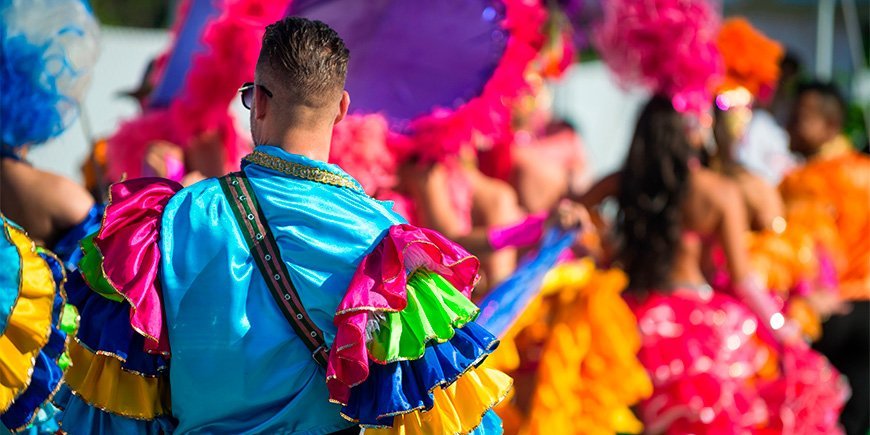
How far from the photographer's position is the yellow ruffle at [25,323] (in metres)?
2.62

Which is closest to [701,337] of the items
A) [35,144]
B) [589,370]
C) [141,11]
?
[589,370]

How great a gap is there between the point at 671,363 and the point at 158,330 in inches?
117

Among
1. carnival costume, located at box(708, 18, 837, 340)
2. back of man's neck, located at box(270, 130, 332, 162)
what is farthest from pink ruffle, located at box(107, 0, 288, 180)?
carnival costume, located at box(708, 18, 837, 340)

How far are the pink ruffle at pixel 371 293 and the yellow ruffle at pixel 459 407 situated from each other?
144 millimetres

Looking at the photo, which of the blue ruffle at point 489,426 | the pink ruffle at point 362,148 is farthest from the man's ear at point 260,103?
the pink ruffle at point 362,148

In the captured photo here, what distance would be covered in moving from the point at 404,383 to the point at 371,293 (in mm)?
198

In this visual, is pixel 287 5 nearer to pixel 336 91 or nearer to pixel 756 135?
pixel 336 91

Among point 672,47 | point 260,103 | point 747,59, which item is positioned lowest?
point 747,59

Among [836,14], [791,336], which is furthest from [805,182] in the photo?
[836,14]

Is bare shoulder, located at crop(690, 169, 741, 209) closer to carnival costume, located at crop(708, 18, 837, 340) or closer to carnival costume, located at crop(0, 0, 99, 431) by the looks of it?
carnival costume, located at crop(708, 18, 837, 340)

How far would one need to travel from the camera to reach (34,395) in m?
2.76

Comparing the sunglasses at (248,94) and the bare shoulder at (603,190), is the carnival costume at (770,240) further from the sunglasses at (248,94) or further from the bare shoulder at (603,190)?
the sunglasses at (248,94)

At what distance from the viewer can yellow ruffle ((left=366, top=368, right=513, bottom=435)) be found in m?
2.31

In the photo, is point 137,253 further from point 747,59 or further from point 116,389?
point 747,59
